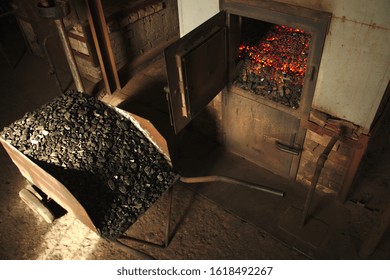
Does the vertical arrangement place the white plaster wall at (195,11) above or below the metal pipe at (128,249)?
above

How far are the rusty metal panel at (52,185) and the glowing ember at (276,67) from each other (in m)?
2.29

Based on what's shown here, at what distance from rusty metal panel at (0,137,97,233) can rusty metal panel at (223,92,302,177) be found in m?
2.22

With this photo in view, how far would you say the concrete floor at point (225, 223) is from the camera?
3.77 meters

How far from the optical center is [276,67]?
417 cm

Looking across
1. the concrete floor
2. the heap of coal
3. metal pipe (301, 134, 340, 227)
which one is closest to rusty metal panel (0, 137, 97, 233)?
the heap of coal

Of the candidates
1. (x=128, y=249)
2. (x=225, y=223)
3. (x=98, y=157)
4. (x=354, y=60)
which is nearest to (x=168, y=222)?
(x=128, y=249)

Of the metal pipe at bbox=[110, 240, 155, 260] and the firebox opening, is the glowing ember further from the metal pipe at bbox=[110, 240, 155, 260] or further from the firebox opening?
the metal pipe at bbox=[110, 240, 155, 260]

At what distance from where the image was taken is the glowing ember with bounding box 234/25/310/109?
12.8 ft

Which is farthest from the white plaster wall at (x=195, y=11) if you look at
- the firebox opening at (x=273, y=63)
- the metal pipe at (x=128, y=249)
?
the metal pipe at (x=128, y=249)

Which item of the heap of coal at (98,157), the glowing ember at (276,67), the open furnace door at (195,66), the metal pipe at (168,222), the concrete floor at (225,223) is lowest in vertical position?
the concrete floor at (225,223)

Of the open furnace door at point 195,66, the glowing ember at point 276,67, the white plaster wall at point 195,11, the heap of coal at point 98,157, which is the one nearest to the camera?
the open furnace door at point 195,66

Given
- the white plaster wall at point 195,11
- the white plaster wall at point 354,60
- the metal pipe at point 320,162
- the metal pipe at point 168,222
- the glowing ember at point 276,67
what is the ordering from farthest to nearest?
the glowing ember at point 276,67 → the metal pipe at point 168,222 → the white plaster wall at point 195,11 → the metal pipe at point 320,162 → the white plaster wall at point 354,60

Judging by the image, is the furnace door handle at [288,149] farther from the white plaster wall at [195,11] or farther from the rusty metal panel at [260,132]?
the white plaster wall at [195,11]

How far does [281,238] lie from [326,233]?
528 mm
